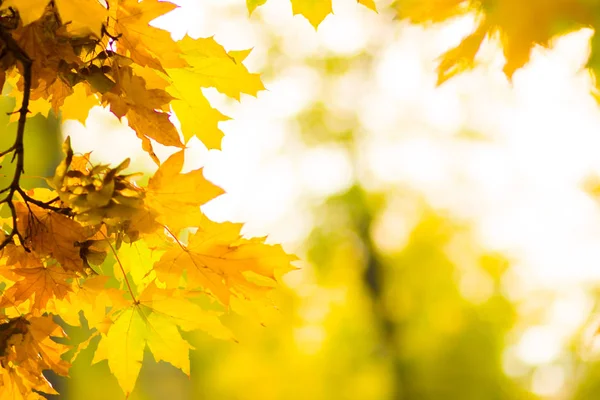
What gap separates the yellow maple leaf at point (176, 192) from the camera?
25.1 inches

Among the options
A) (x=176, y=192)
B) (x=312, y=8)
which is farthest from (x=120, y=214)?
(x=312, y=8)

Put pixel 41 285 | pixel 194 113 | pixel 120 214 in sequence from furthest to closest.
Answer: pixel 194 113 → pixel 41 285 → pixel 120 214

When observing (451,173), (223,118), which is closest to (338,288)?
(451,173)

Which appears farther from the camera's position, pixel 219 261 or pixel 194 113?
pixel 194 113

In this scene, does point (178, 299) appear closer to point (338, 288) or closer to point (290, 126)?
point (290, 126)

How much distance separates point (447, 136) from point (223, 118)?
15.7 feet

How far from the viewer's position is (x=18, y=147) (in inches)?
24.9

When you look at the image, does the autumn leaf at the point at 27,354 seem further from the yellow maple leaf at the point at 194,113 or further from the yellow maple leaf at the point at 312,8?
the yellow maple leaf at the point at 312,8

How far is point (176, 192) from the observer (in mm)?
649

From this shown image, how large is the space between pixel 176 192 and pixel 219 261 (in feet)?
0.37

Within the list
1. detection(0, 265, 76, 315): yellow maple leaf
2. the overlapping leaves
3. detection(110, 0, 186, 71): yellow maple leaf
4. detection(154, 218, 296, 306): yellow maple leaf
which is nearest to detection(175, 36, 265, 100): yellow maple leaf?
the overlapping leaves

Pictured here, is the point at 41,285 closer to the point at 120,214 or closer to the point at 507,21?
the point at 120,214

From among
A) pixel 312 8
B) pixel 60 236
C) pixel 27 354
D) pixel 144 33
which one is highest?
pixel 312 8

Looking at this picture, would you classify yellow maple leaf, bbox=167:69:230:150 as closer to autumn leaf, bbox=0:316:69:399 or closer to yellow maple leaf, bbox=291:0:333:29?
yellow maple leaf, bbox=291:0:333:29
